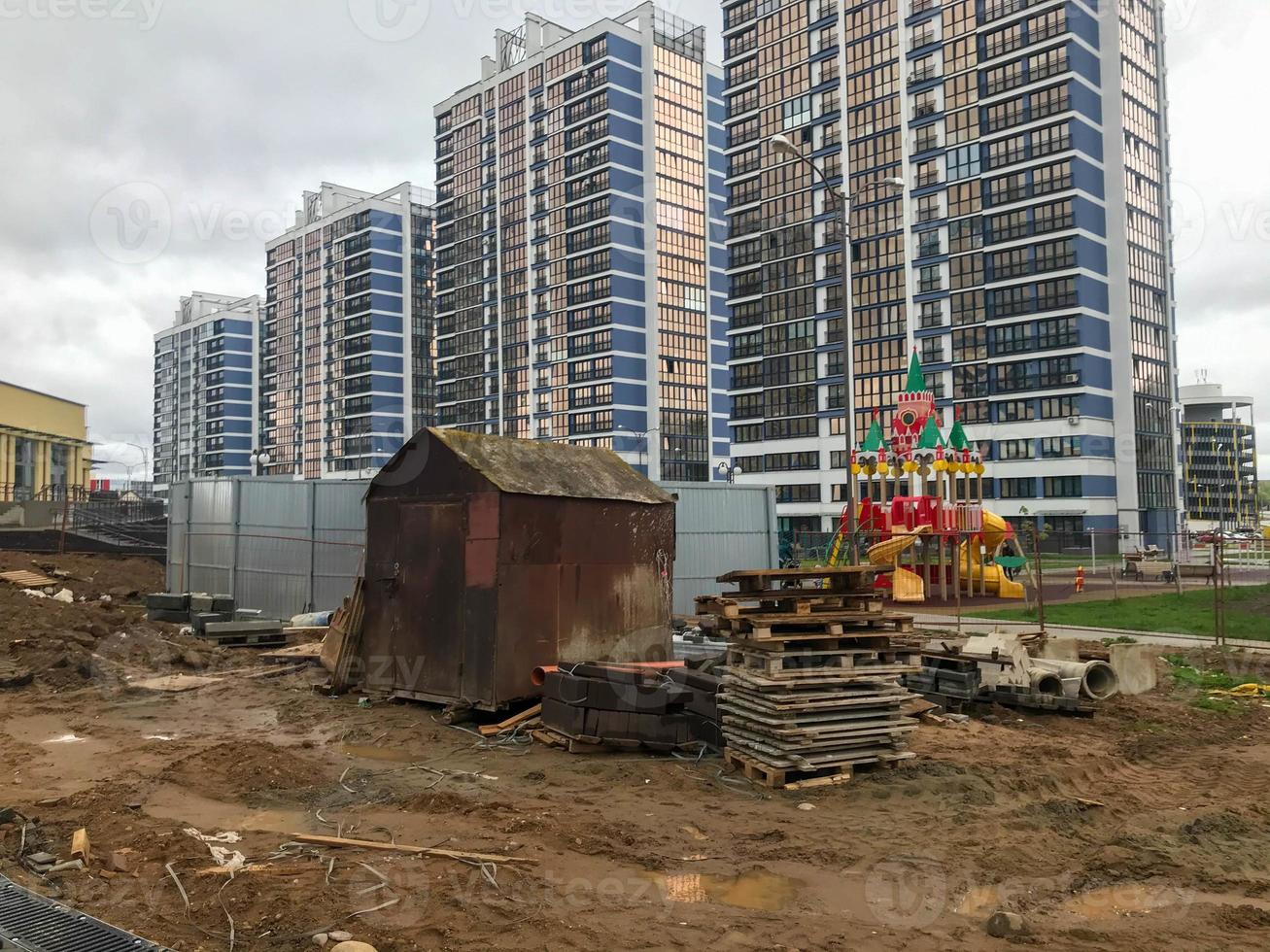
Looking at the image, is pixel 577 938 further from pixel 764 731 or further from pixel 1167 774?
pixel 1167 774

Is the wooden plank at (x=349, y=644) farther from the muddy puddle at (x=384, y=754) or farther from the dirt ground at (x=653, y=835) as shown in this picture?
the muddy puddle at (x=384, y=754)

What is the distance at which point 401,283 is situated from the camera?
11031cm

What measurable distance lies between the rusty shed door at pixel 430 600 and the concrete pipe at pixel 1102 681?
895 centimetres

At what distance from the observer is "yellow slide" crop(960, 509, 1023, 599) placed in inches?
1131

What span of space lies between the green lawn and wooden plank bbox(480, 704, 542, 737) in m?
14.3

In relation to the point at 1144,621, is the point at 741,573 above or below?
above

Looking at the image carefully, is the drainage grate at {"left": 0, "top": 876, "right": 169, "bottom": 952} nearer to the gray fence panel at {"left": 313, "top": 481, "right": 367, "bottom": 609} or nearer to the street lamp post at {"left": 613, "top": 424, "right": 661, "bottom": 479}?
the gray fence panel at {"left": 313, "top": 481, "right": 367, "bottom": 609}

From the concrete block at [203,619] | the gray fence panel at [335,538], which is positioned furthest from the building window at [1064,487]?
the concrete block at [203,619]

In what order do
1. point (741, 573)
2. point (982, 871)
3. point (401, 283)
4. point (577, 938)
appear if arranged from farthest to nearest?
point (401, 283), point (741, 573), point (982, 871), point (577, 938)

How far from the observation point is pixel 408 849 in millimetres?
6777

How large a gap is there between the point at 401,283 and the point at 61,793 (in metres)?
108

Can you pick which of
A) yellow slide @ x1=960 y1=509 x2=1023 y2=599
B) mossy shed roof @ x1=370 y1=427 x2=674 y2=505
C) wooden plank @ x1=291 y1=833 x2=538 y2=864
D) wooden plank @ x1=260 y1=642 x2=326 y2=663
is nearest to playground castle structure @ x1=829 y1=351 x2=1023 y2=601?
yellow slide @ x1=960 y1=509 x2=1023 y2=599

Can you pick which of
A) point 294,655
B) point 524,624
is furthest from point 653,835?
point 294,655

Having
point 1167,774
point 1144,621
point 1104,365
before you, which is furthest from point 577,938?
point 1104,365
